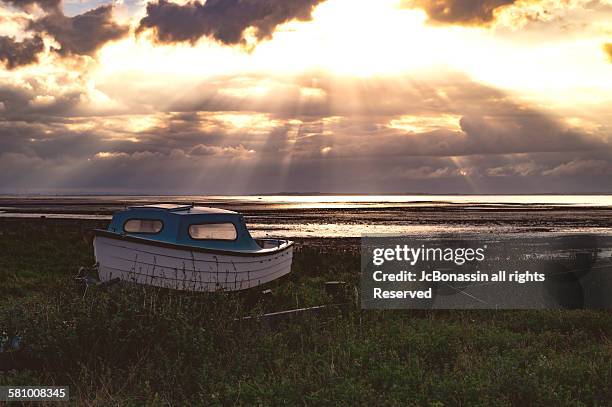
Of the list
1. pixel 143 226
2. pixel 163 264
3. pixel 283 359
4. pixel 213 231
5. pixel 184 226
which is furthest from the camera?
pixel 213 231

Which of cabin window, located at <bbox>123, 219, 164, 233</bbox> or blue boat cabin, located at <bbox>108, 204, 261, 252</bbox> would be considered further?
cabin window, located at <bbox>123, 219, 164, 233</bbox>

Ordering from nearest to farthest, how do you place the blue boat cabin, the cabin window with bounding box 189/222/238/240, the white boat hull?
the white boat hull, the blue boat cabin, the cabin window with bounding box 189/222/238/240

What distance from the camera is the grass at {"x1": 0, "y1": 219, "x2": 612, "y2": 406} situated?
24.6 feet

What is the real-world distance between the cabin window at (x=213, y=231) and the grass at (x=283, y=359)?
3.39 meters

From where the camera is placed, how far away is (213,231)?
15.3 metres

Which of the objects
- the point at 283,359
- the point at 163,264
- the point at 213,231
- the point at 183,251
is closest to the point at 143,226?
the point at 213,231

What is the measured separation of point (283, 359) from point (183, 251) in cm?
575

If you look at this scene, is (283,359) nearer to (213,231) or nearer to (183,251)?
(183,251)

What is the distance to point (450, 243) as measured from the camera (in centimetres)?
3462

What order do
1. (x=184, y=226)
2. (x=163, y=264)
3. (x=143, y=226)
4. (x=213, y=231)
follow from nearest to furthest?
(x=163, y=264)
(x=184, y=226)
(x=143, y=226)
(x=213, y=231)

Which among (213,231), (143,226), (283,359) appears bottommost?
(283,359)

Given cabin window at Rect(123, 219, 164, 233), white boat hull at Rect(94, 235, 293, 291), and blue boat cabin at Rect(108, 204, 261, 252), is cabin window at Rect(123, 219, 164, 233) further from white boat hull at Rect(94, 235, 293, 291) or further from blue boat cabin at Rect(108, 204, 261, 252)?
white boat hull at Rect(94, 235, 293, 291)

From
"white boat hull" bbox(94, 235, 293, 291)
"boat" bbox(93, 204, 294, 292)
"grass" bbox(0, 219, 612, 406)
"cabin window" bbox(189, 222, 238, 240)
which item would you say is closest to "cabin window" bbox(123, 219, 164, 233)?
"boat" bbox(93, 204, 294, 292)

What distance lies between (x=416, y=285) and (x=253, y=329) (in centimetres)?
753
